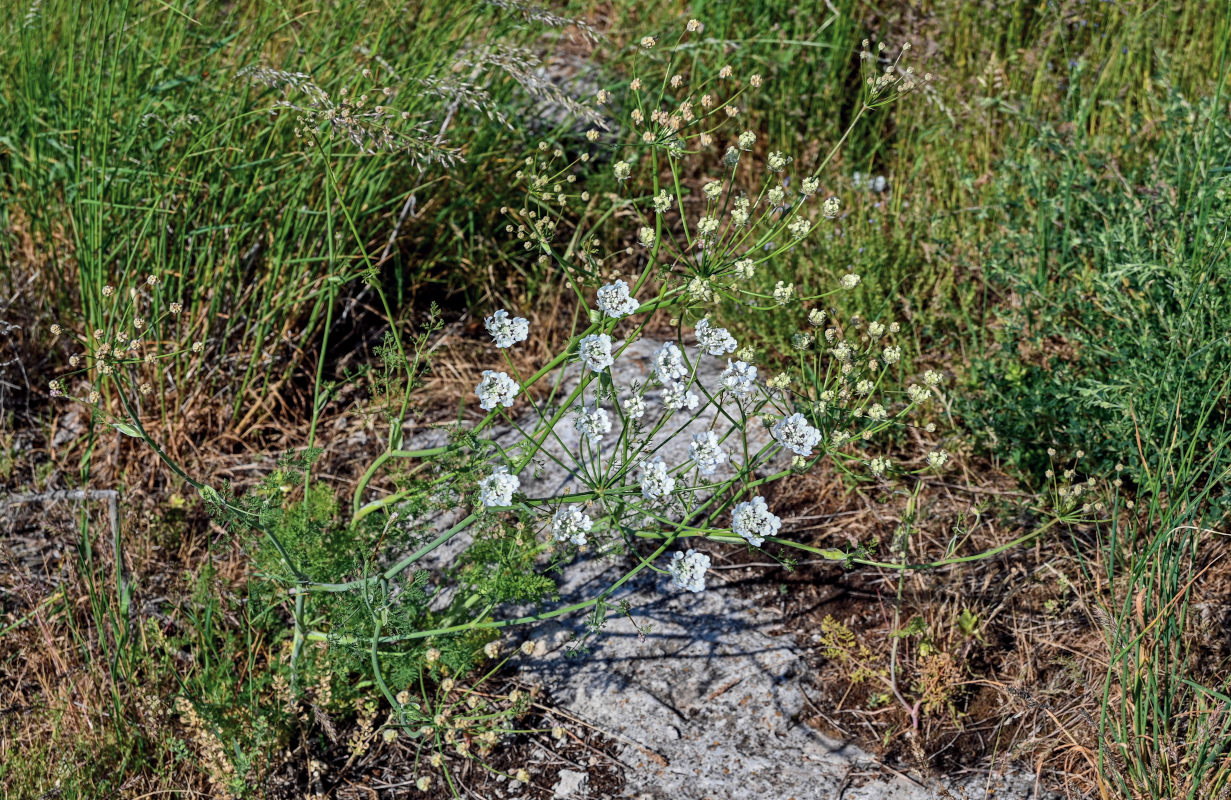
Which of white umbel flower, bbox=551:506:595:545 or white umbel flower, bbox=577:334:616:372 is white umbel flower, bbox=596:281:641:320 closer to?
white umbel flower, bbox=577:334:616:372

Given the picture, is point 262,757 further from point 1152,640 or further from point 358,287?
point 1152,640

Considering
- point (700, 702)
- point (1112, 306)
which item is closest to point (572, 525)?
point (700, 702)

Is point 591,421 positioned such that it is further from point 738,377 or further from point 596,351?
point 738,377

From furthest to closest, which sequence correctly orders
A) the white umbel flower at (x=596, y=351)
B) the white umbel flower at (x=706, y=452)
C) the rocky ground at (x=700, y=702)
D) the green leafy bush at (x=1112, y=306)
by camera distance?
the green leafy bush at (x=1112, y=306), the rocky ground at (x=700, y=702), the white umbel flower at (x=706, y=452), the white umbel flower at (x=596, y=351)

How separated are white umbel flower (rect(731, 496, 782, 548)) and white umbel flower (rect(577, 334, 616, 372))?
14.2 inches

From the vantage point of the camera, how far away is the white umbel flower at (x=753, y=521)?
1795 millimetres

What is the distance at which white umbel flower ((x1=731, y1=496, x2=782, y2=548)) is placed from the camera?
1795 millimetres

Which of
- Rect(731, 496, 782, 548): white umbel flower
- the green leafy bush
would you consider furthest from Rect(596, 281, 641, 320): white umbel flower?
the green leafy bush

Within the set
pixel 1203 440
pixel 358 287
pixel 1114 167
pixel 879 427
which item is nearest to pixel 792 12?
pixel 1114 167

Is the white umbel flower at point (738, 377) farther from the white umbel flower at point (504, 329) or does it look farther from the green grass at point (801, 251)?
the green grass at point (801, 251)

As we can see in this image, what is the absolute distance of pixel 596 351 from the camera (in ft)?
5.71

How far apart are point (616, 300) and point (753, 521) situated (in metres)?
0.47

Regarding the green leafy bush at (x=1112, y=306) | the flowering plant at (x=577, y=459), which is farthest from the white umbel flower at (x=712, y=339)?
the green leafy bush at (x=1112, y=306)

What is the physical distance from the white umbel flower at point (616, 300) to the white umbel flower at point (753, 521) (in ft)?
1.34
